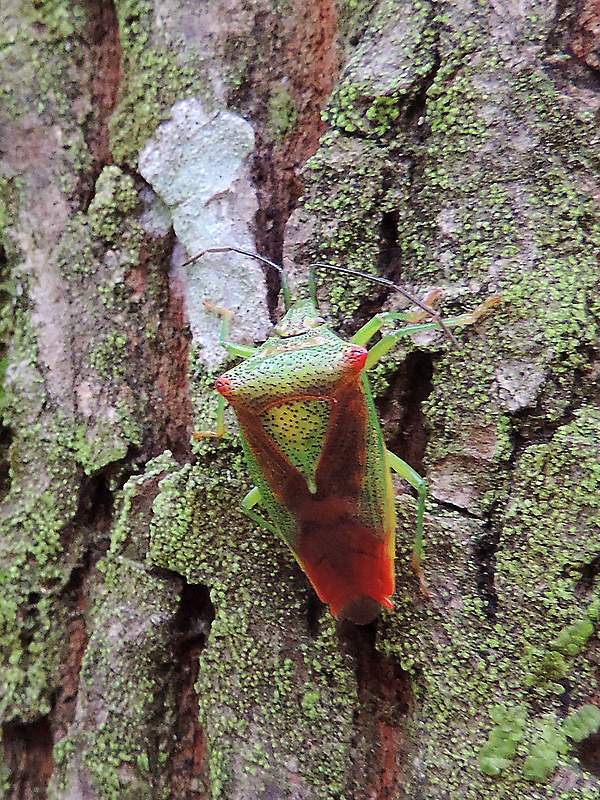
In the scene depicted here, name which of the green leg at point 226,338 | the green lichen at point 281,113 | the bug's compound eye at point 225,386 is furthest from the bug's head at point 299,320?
the green lichen at point 281,113

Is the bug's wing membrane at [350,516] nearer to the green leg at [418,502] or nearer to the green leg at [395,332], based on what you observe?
the green leg at [418,502]

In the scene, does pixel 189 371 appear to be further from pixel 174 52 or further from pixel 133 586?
pixel 174 52

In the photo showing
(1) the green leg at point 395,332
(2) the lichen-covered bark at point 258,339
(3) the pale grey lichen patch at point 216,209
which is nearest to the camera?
(2) the lichen-covered bark at point 258,339

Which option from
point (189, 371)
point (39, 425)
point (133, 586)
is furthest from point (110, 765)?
point (189, 371)

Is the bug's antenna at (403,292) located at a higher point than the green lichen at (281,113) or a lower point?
lower

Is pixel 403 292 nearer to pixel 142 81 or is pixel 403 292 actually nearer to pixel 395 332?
pixel 395 332

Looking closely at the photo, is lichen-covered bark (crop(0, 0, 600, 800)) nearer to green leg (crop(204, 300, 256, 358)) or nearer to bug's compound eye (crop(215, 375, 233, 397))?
green leg (crop(204, 300, 256, 358))
